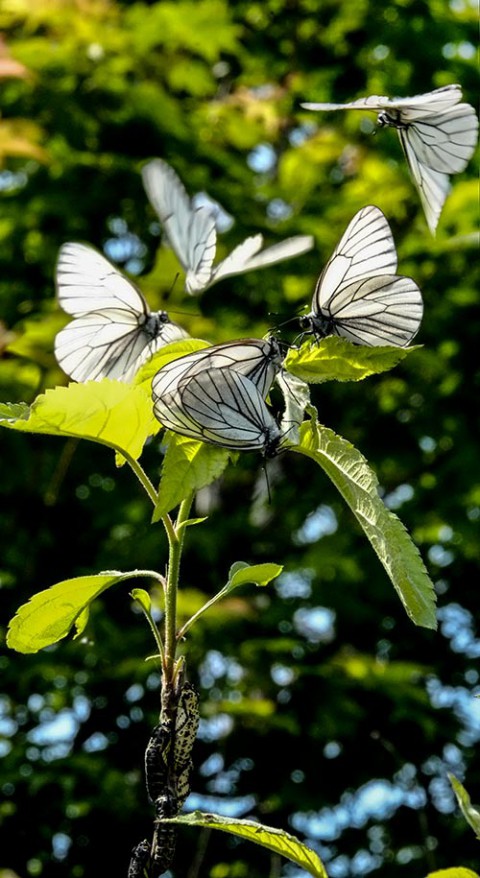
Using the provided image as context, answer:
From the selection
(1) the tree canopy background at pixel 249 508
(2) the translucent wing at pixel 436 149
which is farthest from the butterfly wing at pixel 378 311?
(1) the tree canopy background at pixel 249 508

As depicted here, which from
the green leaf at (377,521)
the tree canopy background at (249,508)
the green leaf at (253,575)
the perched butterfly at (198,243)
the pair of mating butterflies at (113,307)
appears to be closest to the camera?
the green leaf at (377,521)

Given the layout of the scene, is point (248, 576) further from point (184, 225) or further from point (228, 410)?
point (184, 225)

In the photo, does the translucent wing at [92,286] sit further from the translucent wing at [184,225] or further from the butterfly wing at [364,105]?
the butterfly wing at [364,105]

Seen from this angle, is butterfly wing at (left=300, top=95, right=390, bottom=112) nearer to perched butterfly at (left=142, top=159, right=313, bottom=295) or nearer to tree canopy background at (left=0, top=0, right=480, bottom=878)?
perched butterfly at (left=142, top=159, right=313, bottom=295)

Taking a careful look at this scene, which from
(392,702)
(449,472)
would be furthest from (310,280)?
(392,702)

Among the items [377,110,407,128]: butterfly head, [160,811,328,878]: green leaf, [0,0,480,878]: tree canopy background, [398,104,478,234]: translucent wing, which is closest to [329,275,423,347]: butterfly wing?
[398,104,478,234]: translucent wing
